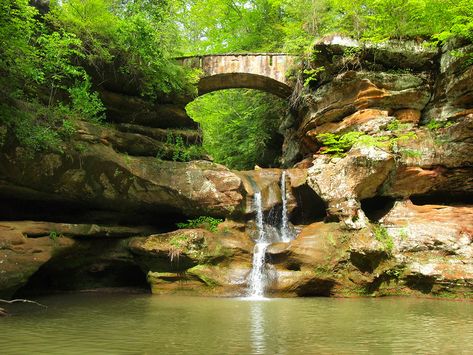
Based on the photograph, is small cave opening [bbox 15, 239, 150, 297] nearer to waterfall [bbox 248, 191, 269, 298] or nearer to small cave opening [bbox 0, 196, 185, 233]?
small cave opening [bbox 0, 196, 185, 233]

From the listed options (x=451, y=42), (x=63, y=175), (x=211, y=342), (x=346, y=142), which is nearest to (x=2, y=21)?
(x=63, y=175)

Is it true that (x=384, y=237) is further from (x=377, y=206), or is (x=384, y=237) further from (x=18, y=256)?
(x=18, y=256)

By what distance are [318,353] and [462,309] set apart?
6.12 metres

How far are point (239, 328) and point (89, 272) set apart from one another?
9365mm

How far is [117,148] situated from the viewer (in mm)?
14570

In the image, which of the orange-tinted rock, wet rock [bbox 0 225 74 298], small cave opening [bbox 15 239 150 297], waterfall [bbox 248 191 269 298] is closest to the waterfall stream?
waterfall [bbox 248 191 269 298]

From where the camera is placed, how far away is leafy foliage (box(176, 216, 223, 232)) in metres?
14.8

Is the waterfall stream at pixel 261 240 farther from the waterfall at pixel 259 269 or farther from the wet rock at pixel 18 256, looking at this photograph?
the wet rock at pixel 18 256

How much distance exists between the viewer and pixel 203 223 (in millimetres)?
14836

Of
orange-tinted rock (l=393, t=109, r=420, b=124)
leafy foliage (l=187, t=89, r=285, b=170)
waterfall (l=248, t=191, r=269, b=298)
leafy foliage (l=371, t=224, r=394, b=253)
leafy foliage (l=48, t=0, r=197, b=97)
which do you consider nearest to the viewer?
waterfall (l=248, t=191, r=269, b=298)

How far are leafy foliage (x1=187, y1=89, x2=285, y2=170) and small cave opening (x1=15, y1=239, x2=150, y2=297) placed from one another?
12.3m

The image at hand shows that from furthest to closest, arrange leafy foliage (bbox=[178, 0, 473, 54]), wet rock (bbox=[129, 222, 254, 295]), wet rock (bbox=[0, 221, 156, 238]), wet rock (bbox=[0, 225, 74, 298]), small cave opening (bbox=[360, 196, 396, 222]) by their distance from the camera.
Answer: leafy foliage (bbox=[178, 0, 473, 54]) → small cave opening (bbox=[360, 196, 396, 222]) → wet rock (bbox=[129, 222, 254, 295]) → wet rock (bbox=[0, 221, 156, 238]) → wet rock (bbox=[0, 225, 74, 298])

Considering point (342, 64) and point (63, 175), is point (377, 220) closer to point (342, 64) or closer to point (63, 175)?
point (342, 64)

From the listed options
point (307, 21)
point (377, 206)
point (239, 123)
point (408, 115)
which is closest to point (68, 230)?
point (377, 206)
